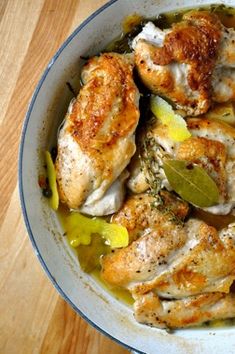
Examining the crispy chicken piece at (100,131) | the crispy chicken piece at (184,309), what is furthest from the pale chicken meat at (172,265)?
the crispy chicken piece at (100,131)

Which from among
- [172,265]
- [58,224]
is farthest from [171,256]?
[58,224]

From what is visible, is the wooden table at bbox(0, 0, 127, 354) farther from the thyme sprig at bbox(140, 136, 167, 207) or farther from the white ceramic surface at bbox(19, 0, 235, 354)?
the thyme sprig at bbox(140, 136, 167, 207)

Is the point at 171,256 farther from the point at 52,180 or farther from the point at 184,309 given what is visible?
the point at 52,180

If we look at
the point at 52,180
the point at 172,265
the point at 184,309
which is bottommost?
the point at 184,309

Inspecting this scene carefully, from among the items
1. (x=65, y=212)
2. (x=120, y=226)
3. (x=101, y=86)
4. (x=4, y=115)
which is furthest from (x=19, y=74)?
(x=120, y=226)

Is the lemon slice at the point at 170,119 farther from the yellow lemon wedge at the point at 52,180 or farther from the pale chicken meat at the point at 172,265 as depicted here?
the yellow lemon wedge at the point at 52,180

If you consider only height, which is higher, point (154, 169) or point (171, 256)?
point (154, 169)
